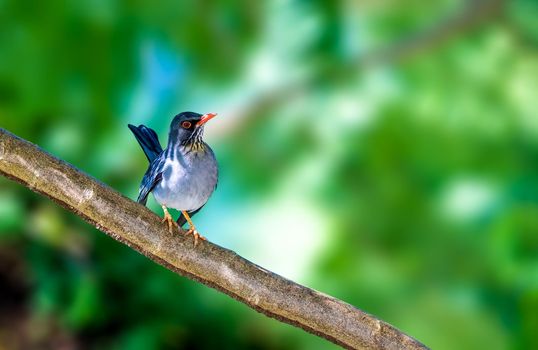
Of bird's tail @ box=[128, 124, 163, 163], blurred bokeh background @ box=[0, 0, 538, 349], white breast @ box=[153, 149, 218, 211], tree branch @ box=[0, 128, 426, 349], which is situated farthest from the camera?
blurred bokeh background @ box=[0, 0, 538, 349]

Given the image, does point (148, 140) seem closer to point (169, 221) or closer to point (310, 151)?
point (169, 221)

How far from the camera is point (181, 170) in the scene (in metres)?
1.33

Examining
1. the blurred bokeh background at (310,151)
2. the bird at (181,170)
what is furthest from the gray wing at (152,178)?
the blurred bokeh background at (310,151)

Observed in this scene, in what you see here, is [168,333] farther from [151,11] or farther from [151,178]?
[151,178]

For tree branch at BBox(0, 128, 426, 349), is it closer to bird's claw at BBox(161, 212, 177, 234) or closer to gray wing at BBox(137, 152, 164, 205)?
bird's claw at BBox(161, 212, 177, 234)

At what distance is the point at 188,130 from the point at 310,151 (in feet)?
3.41

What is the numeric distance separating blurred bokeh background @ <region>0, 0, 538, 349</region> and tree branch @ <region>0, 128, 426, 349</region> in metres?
0.96

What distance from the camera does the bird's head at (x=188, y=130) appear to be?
1.38 meters

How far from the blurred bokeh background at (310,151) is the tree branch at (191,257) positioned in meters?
0.96

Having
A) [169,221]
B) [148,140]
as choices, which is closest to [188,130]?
[148,140]

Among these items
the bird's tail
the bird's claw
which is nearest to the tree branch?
the bird's claw

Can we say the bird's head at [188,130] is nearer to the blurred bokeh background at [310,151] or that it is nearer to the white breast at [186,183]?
the white breast at [186,183]

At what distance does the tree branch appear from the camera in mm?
1119

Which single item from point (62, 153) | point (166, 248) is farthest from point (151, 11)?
point (166, 248)
